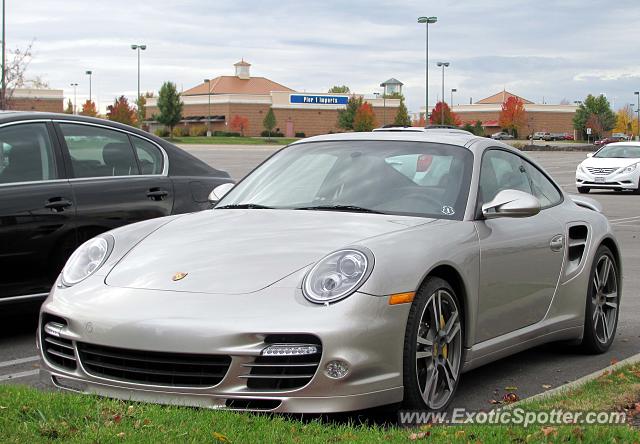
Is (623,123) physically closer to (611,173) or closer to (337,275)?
(611,173)

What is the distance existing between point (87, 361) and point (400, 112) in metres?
130

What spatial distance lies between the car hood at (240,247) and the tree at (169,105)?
116 meters

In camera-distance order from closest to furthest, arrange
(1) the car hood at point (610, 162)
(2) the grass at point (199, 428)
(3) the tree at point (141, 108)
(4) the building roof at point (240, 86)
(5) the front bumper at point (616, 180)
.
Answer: (2) the grass at point (199, 428), (5) the front bumper at point (616, 180), (1) the car hood at point (610, 162), (3) the tree at point (141, 108), (4) the building roof at point (240, 86)

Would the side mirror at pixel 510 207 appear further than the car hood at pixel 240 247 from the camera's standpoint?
Yes

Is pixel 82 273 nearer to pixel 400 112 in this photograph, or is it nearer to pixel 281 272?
pixel 281 272

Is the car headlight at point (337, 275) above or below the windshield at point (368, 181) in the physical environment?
below

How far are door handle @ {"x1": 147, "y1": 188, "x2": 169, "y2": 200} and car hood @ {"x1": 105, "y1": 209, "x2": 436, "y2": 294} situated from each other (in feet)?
7.28

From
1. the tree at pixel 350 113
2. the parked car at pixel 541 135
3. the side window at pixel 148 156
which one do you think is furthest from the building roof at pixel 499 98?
the side window at pixel 148 156

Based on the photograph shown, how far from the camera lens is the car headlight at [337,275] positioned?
4.47 meters

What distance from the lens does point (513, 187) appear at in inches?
249

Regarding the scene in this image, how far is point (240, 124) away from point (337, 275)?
411 ft

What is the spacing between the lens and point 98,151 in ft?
25.0

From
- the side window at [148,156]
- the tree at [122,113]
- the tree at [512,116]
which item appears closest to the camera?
the side window at [148,156]

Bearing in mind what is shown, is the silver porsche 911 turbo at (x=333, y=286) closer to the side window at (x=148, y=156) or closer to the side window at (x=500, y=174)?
the side window at (x=500, y=174)
